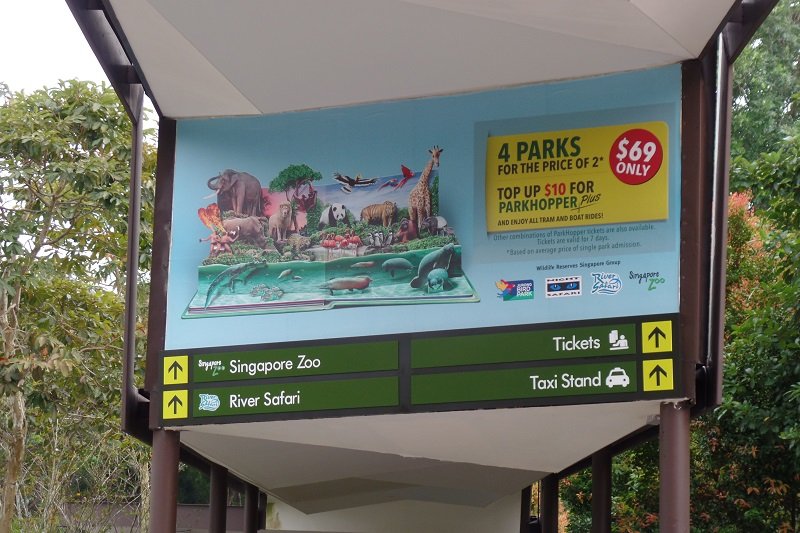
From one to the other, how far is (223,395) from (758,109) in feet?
68.1

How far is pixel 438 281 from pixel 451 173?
92cm

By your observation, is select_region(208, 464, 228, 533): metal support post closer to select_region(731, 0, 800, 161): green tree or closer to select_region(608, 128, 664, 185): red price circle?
select_region(608, 128, 664, 185): red price circle

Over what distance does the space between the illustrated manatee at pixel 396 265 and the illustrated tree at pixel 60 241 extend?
5.57 meters

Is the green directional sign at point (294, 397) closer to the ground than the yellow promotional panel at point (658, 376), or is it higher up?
closer to the ground

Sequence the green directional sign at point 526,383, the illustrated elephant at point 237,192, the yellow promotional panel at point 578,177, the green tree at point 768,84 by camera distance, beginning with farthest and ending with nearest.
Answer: the green tree at point 768,84
the illustrated elephant at point 237,192
the yellow promotional panel at point 578,177
the green directional sign at point 526,383

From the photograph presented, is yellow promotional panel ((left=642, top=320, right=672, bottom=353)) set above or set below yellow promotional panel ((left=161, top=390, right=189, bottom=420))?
above

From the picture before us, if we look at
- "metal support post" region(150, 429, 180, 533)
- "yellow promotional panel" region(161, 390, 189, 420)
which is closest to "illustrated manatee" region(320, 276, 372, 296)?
"yellow promotional panel" region(161, 390, 189, 420)

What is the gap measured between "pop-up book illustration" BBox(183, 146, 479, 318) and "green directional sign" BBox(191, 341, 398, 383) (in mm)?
390

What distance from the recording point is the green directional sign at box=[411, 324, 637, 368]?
28.2 ft

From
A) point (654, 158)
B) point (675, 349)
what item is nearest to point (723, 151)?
point (654, 158)

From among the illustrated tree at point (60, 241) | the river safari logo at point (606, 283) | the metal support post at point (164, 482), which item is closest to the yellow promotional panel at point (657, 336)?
the river safari logo at point (606, 283)

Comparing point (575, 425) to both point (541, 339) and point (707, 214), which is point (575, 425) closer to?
point (541, 339)

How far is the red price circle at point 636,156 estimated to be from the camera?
29.1 ft

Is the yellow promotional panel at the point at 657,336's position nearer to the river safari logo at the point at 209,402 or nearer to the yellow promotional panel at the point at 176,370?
the river safari logo at the point at 209,402
